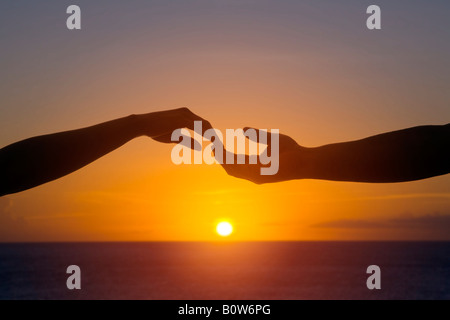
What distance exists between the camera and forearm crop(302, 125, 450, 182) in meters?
1.94

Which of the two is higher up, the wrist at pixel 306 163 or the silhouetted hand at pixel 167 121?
the silhouetted hand at pixel 167 121

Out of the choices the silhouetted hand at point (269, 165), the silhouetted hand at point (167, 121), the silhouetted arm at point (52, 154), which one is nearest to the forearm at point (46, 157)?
the silhouetted arm at point (52, 154)

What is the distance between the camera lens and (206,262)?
7224 inches

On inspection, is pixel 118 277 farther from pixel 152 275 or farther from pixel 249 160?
pixel 249 160

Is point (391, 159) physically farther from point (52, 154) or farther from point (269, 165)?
point (52, 154)

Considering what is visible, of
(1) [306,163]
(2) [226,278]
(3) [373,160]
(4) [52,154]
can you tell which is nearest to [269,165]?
(1) [306,163]

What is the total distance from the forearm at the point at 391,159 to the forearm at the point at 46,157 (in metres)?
0.75

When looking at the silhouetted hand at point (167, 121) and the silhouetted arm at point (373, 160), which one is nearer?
the silhouetted arm at point (373, 160)

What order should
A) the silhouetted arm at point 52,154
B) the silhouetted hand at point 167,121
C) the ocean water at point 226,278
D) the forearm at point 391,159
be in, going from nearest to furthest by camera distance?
1. the silhouetted arm at point 52,154
2. the forearm at point 391,159
3. the silhouetted hand at point 167,121
4. the ocean water at point 226,278

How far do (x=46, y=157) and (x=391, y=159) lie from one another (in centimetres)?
115

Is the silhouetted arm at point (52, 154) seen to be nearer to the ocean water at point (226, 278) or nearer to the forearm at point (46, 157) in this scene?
the forearm at point (46, 157)

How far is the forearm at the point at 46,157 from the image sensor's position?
6.02 feet
